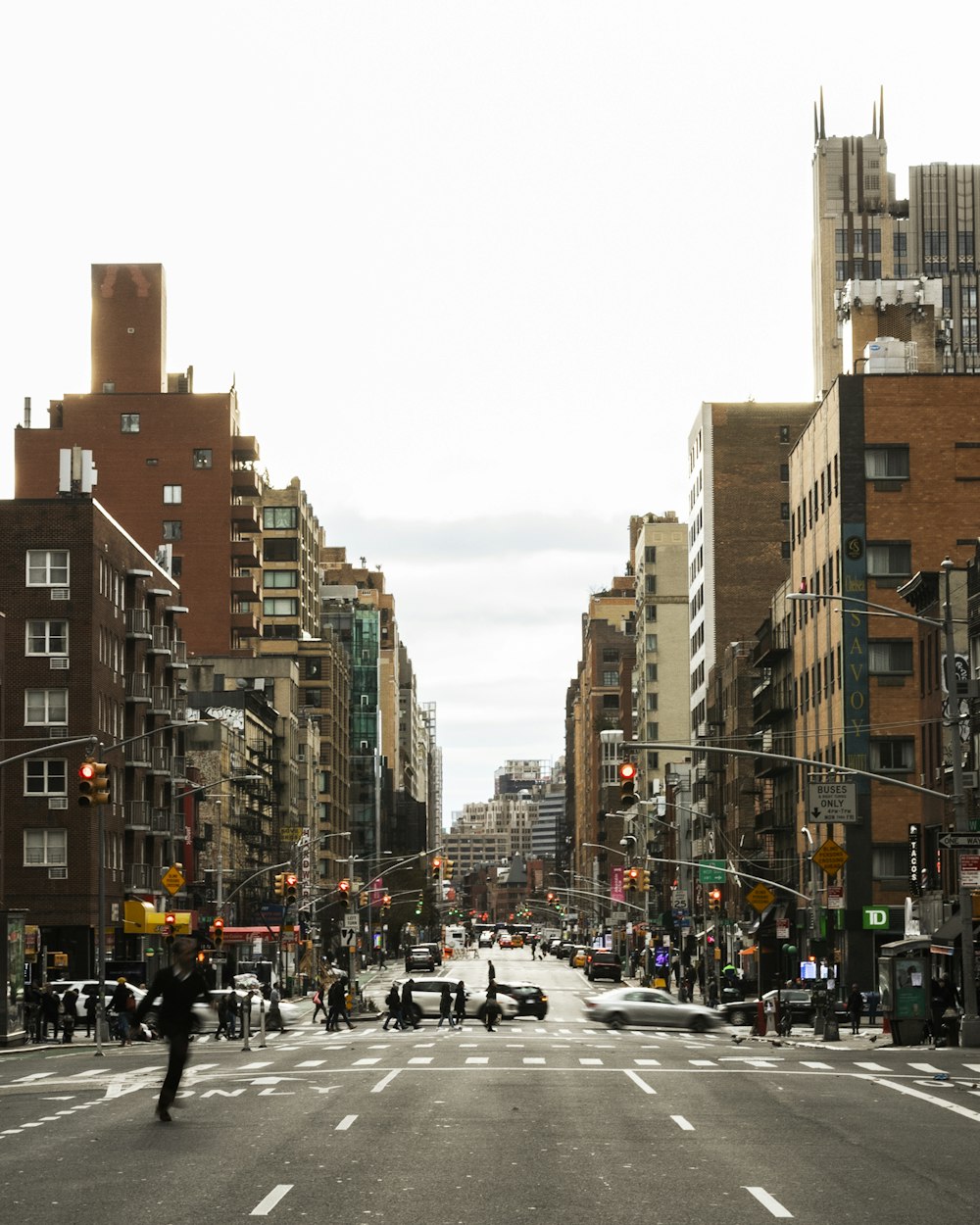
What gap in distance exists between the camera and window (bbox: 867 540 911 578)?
264ft

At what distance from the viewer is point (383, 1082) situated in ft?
101

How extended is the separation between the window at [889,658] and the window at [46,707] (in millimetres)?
33924

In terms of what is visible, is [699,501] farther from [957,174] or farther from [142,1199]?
[142,1199]

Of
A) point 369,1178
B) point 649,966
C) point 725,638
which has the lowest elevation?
point 649,966

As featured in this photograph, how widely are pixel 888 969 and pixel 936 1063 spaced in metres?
9.88

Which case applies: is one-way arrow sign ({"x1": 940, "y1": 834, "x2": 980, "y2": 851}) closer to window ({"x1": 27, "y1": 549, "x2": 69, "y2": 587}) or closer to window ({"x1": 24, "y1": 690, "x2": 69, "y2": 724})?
window ({"x1": 24, "y1": 690, "x2": 69, "y2": 724})

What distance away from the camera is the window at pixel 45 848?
7712 cm

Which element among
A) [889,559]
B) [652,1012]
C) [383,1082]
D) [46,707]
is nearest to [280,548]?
[46,707]

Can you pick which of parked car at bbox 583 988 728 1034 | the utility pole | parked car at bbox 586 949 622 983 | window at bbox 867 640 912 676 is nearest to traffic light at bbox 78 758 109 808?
the utility pole

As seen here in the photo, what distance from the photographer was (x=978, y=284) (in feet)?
591

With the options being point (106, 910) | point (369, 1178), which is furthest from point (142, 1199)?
point (106, 910)

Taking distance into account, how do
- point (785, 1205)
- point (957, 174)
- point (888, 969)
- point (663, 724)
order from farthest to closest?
1. point (957, 174)
2. point (663, 724)
3. point (888, 969)
4. point (785, 1205)

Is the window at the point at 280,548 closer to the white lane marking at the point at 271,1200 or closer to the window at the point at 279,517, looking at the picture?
the window at the point at 279,517

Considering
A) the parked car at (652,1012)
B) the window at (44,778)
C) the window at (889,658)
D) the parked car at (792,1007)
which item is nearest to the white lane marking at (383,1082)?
the parked car at (652,1012)
